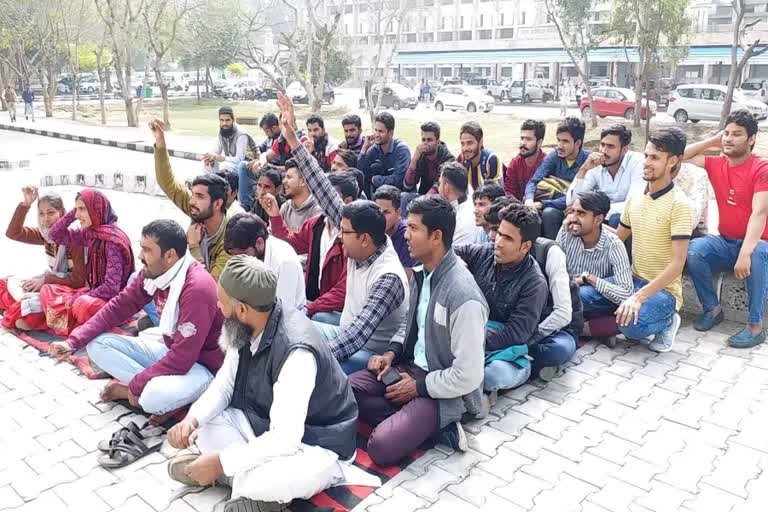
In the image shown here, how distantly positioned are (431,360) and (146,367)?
1.83m

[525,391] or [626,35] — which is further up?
[626,35]

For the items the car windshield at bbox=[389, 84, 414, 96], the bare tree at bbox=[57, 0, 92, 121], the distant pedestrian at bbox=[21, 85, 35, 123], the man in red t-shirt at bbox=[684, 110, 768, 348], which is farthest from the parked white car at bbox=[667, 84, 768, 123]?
the distant pedestrian at bbox=[21, 85, 35, 123]

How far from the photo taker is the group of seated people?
3.13m

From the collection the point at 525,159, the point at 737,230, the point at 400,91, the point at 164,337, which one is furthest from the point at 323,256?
the point at 400,91

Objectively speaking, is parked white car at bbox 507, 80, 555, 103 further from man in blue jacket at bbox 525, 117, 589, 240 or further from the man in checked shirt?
the man in checked shirt

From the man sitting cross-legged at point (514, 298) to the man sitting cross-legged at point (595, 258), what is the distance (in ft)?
2.55

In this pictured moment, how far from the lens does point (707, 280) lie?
A: 5.35 metres

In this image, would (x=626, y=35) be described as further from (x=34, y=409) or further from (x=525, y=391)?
(x=34, y=409)

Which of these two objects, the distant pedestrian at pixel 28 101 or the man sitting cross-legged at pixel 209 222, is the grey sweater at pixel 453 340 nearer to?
the man sitting cross-legged at pixel 209 222

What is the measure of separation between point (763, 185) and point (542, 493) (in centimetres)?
308

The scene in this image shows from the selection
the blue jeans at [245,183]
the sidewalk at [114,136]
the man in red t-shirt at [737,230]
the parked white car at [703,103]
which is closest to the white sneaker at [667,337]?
the man in red t-shirt at [737,230]

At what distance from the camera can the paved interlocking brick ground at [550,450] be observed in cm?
333

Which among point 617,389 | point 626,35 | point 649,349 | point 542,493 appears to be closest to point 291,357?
point 542,493

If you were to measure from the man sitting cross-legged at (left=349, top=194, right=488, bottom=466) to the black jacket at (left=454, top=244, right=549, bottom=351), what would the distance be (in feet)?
1.68
